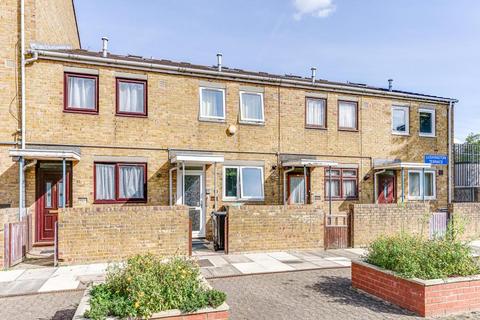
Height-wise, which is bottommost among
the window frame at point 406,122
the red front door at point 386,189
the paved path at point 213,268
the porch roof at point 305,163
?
the paved path at point 213,268

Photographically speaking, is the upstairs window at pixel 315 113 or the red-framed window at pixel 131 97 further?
the upstairs window at pixel 315 113

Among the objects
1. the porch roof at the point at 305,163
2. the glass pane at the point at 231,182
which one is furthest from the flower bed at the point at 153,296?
the porch roof at the point at 305,163

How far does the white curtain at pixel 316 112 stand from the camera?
13266mm

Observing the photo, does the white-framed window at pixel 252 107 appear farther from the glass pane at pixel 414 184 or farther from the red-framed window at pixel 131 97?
the glass pane at pixel 414 184

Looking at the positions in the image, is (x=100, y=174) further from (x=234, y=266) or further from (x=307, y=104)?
(x=307, y=104)

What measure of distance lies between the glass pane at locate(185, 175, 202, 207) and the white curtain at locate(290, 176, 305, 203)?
3639 millimetres

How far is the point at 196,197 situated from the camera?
11.6 metres

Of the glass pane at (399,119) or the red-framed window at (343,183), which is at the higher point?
the glass pane at (399,119)

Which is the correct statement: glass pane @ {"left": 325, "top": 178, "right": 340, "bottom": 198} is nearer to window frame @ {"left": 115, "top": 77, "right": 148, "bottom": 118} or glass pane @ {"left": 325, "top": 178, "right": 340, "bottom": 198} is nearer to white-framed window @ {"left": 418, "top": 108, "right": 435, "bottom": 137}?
white-framed window @ {"left": 418, "top": 108, "right": 435, "bottom": 137}

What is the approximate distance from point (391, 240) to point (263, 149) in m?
6.71

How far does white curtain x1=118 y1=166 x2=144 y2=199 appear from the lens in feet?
35.1

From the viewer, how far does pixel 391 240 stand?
6309mm

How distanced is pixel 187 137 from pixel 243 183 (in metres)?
2.58

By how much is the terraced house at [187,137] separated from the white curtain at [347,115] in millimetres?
43
